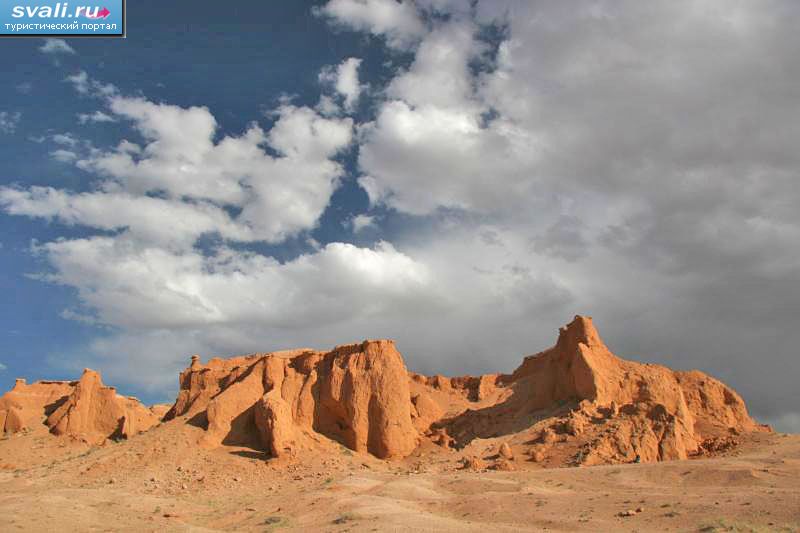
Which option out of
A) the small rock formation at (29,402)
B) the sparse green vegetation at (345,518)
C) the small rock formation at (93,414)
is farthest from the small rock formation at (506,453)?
the small rock formation at (29,402)

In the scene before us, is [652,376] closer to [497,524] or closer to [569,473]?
[569,473]

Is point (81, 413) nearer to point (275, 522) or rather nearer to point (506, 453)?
point (275, 522)

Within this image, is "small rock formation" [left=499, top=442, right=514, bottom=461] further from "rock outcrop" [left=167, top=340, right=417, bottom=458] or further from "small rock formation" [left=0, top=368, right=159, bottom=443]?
"small rock formation" [left=0, top=368, right=159, bottom=443]

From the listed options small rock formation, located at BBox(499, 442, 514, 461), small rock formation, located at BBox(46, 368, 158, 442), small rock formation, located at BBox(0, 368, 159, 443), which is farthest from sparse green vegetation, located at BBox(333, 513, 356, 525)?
small rock formation, located at BBox(46, 368, 158, 442)

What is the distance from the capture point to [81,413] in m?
46.4

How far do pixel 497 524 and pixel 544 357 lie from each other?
110 feet

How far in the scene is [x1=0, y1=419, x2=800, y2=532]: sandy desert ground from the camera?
20359mm

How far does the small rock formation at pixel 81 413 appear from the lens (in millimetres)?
45594

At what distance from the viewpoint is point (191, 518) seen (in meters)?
25.8

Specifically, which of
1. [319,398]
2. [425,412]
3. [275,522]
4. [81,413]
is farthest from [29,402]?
[275,522]

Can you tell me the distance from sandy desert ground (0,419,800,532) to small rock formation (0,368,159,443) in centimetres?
643

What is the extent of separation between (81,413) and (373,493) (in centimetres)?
3004

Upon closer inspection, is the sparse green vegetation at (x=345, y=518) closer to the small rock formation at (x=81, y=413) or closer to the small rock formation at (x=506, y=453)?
the small rock formation at (x=506, y=453)

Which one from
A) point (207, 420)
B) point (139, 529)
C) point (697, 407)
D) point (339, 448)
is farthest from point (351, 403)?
point (697, 407)
